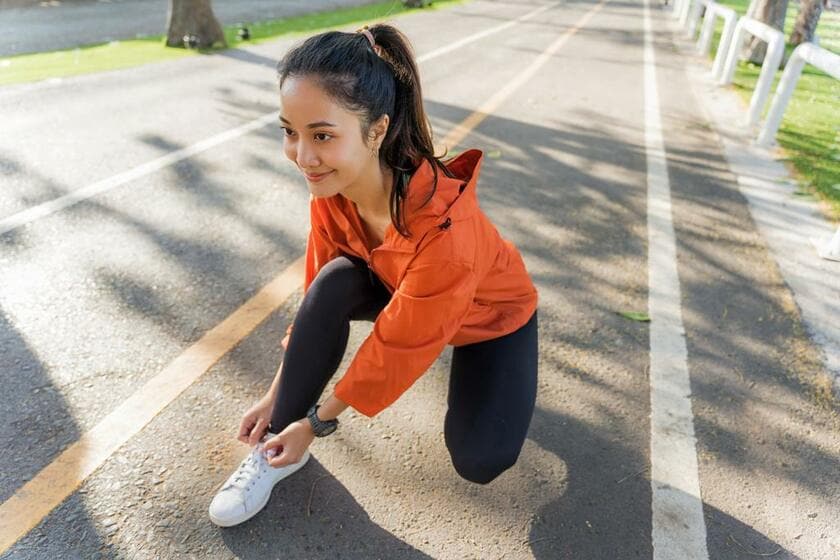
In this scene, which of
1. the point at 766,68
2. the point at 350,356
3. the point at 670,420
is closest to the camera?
the point at 670,420

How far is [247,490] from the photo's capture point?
194 centimetres

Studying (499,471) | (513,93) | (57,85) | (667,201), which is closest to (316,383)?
(499,471)

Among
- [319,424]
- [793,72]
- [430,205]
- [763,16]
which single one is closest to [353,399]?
[319,424]

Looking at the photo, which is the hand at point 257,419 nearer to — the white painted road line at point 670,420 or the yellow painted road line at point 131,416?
the yellow painted road line at point 131,416

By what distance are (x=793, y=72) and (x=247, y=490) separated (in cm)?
644

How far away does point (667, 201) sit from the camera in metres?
4.78

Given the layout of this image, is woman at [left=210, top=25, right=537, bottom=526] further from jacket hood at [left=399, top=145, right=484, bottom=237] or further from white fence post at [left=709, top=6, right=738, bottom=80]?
white fence post at [left=709, top=6, right=738, bottom=80]

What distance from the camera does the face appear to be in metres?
1.63

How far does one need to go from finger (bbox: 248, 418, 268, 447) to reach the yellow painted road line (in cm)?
51

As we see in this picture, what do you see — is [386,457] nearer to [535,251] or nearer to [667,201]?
[535,251]

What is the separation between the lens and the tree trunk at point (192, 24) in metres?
9.38

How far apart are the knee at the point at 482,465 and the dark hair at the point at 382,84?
772mm

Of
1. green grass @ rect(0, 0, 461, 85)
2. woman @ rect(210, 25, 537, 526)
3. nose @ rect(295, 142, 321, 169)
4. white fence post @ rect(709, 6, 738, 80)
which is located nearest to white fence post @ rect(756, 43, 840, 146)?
green grass @ rect(0, 0, 461, 85)

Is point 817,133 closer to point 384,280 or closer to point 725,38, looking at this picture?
point 725,38
